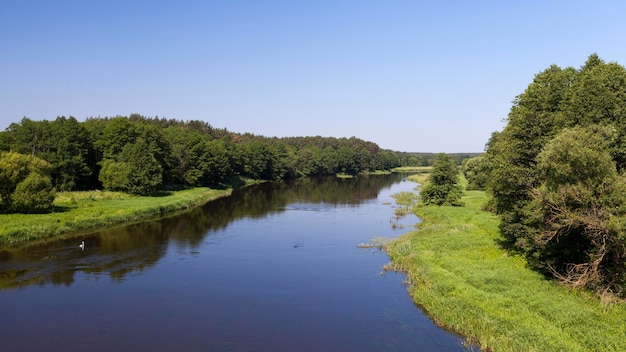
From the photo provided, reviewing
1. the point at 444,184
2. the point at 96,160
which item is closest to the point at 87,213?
the point at 96,160

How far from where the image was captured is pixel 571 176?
2395 cm

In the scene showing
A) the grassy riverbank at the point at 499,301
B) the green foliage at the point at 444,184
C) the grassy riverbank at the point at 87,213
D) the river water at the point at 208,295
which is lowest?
the river water at the point at 208,295

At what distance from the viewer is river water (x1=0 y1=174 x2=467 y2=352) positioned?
839 inches

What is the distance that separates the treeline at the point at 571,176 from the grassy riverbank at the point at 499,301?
1762 mm

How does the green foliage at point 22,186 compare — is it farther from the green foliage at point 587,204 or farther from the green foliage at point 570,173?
the green foliage at point 587,204

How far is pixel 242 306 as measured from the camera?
26.1 m

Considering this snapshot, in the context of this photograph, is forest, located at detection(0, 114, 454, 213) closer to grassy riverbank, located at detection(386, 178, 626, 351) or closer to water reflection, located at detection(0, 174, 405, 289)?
water reflection, located at detection(0, 174, 405, 289)

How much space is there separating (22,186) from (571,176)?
4856 cm

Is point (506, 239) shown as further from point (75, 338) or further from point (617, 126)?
point (75, 338)

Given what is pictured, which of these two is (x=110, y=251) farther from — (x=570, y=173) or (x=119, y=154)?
(x=119, y=154)

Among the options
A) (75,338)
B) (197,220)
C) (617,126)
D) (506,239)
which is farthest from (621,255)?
(197,220)

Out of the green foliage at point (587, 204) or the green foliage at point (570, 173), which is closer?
the green foliage at point (587, 204)

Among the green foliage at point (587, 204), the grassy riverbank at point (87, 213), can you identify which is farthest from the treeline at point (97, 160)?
the green foliage at point (587, 204)

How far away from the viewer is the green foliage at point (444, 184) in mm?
61500
